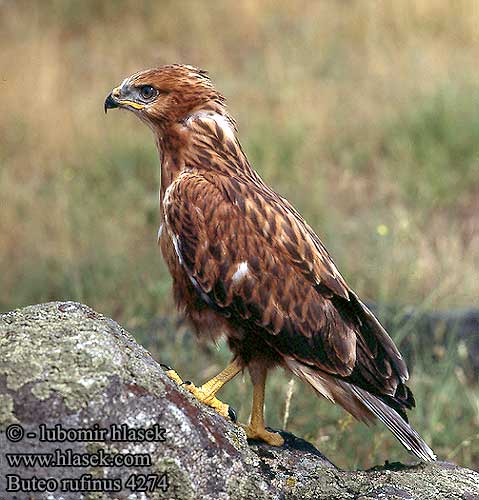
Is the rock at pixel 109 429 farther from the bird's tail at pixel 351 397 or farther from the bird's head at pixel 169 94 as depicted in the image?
the bird's head at pixel 169 94

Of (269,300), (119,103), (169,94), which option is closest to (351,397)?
(269,300)

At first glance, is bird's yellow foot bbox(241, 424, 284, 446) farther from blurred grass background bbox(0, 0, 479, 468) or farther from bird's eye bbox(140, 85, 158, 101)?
bird's eye bbox(140, 85, 158, 101)

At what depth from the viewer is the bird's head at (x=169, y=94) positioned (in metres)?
3.75

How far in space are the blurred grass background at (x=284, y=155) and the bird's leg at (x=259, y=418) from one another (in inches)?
36.5

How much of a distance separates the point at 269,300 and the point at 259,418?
16.2 inches

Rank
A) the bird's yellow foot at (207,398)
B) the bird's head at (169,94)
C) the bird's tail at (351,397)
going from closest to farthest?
the bird's yellow foot at (207,398)
the bird's tail at (351,397)
the bird's head at (169,94)

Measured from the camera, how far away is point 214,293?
3.47 m

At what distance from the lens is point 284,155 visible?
842 centimetres

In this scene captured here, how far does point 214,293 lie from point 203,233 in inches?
8.5

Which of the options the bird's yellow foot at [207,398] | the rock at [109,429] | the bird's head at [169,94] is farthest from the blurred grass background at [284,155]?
the rock at [109,429]

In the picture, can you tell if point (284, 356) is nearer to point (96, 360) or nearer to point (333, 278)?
point (333, 278)

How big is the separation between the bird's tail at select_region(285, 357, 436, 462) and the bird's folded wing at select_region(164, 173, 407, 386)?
0.13 ft

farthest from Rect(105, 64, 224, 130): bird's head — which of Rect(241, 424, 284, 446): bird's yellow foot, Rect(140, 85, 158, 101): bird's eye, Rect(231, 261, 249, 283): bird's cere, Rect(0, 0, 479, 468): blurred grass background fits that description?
Rect(0, 0, 479, 468): blurred grass background

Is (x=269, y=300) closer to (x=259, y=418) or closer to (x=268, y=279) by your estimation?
(x=268, y=279)
